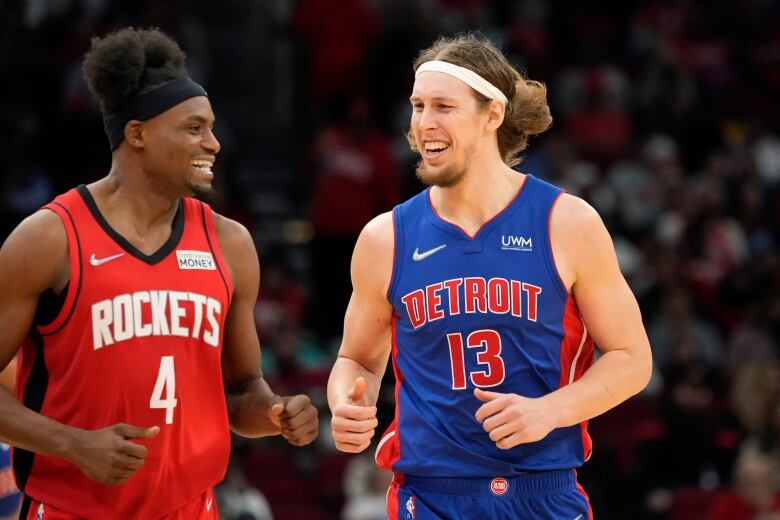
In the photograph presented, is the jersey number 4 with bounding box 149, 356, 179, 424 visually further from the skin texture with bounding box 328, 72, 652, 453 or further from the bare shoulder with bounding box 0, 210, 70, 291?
the skin texture with bounding box 328, 72, 652, 453

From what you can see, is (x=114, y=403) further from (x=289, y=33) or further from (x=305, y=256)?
(x=289, y=33)

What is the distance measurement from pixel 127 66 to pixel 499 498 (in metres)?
2.14

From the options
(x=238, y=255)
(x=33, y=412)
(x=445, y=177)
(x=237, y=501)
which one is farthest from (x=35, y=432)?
(x=237, y=501)

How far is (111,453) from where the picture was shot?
4.59 m

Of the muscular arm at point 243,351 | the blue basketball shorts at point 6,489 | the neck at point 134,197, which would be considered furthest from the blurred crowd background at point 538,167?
the neck at point 134,197

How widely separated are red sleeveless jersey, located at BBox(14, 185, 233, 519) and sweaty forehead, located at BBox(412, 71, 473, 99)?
1110 mm

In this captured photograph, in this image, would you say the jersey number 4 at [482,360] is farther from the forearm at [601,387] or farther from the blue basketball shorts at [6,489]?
the blue basketball shorts at [6,489]

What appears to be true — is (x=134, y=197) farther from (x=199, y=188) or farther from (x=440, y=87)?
(x=440, y=87)

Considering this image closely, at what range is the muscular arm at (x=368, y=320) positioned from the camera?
512 cm

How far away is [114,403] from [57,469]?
0.32 metres

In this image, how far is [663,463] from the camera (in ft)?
33.3

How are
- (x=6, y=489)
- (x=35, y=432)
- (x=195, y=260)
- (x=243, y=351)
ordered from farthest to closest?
(x=6, y=489)
(x=243, y=351)
(x=195, y=260)
(x=35, y=432)

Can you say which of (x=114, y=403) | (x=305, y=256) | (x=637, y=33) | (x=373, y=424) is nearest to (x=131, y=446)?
(x=114, y=403)

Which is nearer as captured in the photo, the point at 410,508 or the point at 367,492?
the point at 410,508
